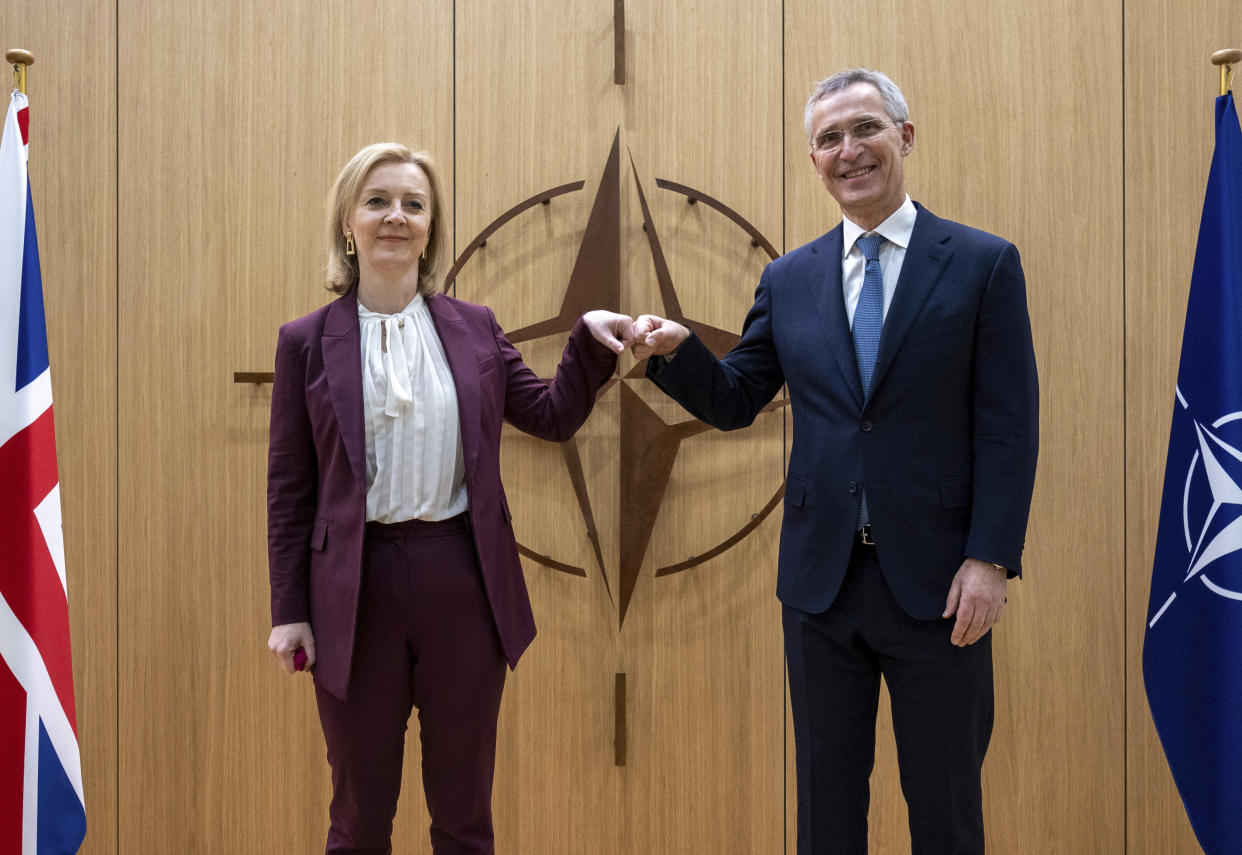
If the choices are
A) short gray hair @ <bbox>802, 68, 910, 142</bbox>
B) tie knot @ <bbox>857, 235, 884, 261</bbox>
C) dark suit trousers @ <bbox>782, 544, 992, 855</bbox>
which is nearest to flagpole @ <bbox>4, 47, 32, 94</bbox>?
short gray hair @ <bbox>802, 68, 910, 142</bbox>

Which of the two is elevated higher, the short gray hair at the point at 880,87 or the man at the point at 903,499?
the short gray hair at the point at 880,87

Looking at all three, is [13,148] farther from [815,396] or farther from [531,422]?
[815,396]

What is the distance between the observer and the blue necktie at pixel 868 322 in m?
1.57

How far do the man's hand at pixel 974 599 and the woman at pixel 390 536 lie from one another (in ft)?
2.47

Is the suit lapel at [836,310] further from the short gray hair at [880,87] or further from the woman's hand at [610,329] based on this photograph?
the woman's hand at [610,329]

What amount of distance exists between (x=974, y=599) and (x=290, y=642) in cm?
121

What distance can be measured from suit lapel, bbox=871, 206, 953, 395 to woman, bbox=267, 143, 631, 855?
0.51 meters

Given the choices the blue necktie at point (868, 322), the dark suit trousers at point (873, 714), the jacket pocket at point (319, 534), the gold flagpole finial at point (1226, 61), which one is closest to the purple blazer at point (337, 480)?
the jacket pocket at point (319, 534)

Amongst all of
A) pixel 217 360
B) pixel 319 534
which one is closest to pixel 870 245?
pixel 319 534

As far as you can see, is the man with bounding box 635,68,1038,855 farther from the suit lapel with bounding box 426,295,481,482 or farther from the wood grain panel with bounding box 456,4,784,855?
the wood grain panel with bounding box 456,4,784,855

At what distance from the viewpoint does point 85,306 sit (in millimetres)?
2520

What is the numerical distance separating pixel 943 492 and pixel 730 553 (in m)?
1.01

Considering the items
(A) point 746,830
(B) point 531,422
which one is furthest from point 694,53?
(A) point 746,830

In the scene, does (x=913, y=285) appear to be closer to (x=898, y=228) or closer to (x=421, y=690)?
(x=898, y=228)
